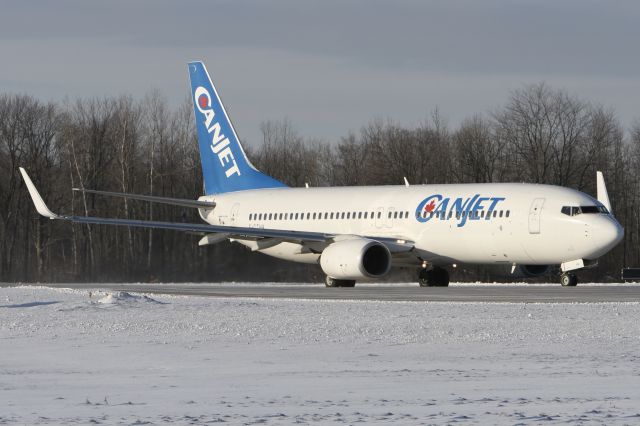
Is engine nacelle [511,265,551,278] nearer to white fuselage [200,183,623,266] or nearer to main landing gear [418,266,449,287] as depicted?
white fuselage [200,183,623,266]

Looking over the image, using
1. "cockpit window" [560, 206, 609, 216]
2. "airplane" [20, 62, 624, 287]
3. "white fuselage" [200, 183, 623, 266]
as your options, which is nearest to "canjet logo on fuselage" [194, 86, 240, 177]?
"airplane" [20, 62, 624, 287]

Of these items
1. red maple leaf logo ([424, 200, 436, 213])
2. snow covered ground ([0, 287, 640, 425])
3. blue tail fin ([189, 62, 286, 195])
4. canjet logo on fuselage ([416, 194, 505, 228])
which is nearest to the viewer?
snow covered ground ([0, 287, 640, 425])

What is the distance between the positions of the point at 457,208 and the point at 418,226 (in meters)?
1.59

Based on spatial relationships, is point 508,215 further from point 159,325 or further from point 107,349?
point 107,349

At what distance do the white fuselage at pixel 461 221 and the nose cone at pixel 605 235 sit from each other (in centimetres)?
3

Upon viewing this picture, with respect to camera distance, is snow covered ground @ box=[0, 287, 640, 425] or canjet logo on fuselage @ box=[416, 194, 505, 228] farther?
canjet logo on fuselage @ box=[416, 194, 505, 228]

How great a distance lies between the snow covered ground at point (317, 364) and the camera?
11.0 m

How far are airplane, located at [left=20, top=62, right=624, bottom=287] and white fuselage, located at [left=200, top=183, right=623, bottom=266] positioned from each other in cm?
3

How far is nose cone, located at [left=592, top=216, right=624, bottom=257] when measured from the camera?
120 ft

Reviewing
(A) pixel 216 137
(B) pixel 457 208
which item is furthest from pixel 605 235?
(A) pixel 216 137

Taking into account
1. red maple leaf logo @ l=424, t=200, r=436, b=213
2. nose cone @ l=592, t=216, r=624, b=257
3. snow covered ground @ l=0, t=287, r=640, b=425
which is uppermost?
red maple leaf logo @ l=424, t=200, r=436, b=213

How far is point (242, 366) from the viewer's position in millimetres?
14789

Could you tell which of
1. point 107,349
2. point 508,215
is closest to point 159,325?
point 107,349

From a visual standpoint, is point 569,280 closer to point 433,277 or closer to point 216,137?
point 433,277
